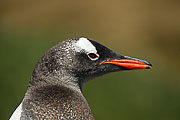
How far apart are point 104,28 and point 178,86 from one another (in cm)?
219

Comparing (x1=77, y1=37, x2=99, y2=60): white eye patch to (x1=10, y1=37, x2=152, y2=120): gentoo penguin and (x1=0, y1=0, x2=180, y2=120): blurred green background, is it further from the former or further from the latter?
(x1=0, y1=0, x2=180, y2=120): blurred green background

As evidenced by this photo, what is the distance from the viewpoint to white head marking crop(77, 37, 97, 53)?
5.15ft

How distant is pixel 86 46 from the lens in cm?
157

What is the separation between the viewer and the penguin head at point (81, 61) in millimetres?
1544

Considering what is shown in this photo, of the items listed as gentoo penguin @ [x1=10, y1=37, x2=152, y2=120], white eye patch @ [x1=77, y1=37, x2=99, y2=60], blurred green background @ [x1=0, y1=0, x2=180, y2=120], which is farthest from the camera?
blurred green background @ [x1=0, y1=0, x2=180, y2=120]

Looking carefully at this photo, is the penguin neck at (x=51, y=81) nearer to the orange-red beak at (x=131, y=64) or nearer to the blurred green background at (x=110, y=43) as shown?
the orange-red beak at (x=131, y=64)

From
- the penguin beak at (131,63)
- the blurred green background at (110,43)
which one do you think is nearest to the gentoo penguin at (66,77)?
the penguin beak at (131,63)

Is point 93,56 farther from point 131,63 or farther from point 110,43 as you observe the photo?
point 110,43

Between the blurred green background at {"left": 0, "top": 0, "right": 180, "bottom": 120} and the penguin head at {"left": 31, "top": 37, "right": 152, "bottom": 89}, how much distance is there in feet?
6.15

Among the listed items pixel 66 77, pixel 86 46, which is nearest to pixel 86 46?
pixel 86 46

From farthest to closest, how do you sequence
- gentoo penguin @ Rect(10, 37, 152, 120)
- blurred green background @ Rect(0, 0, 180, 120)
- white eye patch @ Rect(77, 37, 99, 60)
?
blurred green background @ Rect(0, 0, 180, 120) → white eye patch @ Rect(77, 37, 99, 60) → gentoo penguin @ Rect(10, 37, 152, 120)

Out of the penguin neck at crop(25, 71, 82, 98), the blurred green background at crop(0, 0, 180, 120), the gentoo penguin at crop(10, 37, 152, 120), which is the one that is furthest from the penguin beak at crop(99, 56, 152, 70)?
the blurred green background at crop(0, 0, 180, 120)

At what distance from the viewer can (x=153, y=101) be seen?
3855 millimetres

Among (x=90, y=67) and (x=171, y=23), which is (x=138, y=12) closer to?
(x=171, y=23)
